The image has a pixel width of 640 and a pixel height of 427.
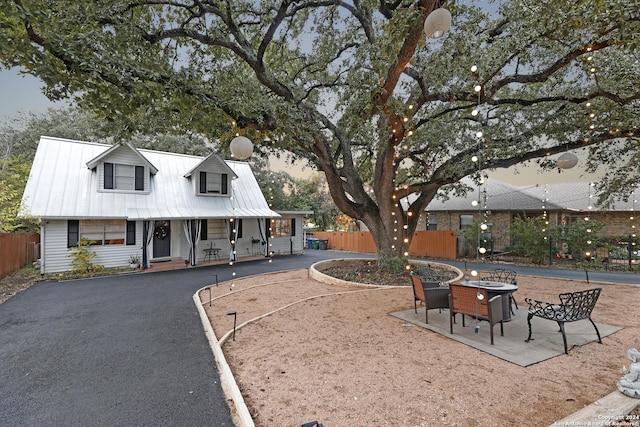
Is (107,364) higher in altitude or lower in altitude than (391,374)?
lower

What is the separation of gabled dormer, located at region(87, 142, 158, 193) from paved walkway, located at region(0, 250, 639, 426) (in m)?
6.30

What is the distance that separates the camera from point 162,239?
1370 cm

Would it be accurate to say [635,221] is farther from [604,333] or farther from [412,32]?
[412,32]

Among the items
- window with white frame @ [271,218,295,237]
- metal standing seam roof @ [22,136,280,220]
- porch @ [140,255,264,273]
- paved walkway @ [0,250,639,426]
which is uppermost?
metal standing seam roof @ [22,136,280,220]

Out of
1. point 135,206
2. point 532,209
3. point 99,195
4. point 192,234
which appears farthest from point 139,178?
point 532,209

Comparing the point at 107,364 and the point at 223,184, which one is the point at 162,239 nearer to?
the point at 223,184

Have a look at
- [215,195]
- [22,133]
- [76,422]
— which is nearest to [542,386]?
[76,422]

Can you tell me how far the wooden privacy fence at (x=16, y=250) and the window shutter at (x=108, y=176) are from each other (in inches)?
135

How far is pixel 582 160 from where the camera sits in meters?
10.6

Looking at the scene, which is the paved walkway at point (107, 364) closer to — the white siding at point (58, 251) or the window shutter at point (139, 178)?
the white siding at point (58, 251)

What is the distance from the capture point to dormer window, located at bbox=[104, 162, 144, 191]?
41.5 feet

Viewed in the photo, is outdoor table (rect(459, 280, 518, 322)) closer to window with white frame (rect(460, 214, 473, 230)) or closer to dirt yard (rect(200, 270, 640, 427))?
dirt yard (rect(200, 270, 640, 427))

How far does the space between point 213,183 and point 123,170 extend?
13.1ft

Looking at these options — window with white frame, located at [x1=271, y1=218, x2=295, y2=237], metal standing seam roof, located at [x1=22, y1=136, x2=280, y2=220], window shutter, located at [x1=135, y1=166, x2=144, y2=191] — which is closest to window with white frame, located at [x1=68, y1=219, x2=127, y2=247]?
metal standing seam roof, located at [x1=22, y1=136, x2=280, y2=220]
